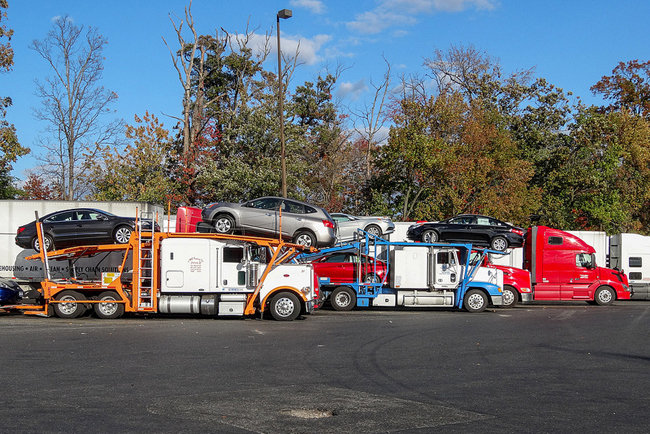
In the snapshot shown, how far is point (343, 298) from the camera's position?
19.3 m

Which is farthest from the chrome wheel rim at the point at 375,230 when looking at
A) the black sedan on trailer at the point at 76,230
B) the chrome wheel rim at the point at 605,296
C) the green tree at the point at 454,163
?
the green tree at the point at 454,163

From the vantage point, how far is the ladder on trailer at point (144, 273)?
15.7 meters

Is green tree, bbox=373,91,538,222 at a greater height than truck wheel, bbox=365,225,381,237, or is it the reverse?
green tree, bbox=373,91,538,222

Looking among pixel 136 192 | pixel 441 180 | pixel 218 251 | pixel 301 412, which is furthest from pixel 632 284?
pixel 136 192

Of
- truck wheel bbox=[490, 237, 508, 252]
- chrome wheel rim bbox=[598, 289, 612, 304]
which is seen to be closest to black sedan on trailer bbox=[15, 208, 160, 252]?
truck wheel bbox=[490, 237, 508, 252]

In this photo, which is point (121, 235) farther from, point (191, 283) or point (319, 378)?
point (319, 378)

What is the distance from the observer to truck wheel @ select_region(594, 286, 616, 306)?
23281 millimetres

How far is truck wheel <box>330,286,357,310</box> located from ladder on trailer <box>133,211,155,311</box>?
18.9ft

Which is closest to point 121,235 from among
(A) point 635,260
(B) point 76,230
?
(B) point 76,230

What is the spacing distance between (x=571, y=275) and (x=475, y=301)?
217 inches

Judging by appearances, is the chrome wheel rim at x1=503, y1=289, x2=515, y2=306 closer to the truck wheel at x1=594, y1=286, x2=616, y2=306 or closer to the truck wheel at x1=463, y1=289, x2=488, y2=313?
the truck wheel at x1=463, y1=289, x2=488, y2=313

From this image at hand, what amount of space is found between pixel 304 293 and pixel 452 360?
6301 mm

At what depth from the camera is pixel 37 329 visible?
13.8 meters

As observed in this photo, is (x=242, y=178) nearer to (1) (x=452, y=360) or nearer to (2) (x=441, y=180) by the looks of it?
(2) (x=441, y=180)
